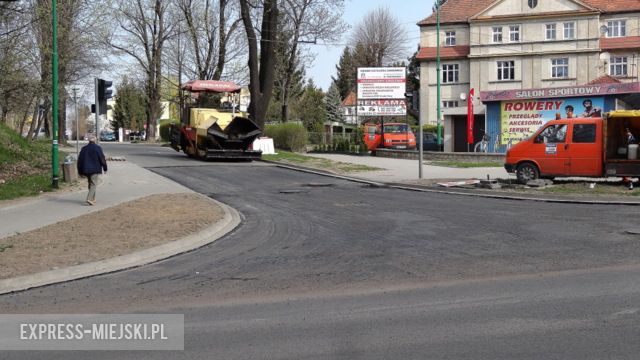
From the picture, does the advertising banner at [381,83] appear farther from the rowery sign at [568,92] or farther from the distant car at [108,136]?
the distant car at [108,136]

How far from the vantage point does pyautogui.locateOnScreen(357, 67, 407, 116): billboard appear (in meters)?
36.0

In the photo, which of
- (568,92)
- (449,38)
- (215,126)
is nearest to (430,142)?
(568,92)

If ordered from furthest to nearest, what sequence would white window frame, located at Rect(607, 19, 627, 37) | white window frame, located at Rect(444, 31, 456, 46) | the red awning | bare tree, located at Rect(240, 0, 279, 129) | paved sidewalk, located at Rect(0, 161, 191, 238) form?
1. white window frame, located at Rect(444, 31, 456, 46)
2. white window frame, located at Rect(607, 19, 627, 37)
3. bare tree, located at Rect(240, 0, 279, 129)
4. the red awning
5. paved sidewalk, located at Rect(0, 161, 191, 238)

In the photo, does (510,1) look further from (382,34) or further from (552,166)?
(552,166)

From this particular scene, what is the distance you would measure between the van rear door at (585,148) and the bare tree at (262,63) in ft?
60.0

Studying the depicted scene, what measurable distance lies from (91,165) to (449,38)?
5025cm

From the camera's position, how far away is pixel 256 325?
6.42 m

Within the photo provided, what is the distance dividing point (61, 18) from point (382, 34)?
193 feet

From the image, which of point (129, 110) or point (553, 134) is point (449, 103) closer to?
point (553, 134)

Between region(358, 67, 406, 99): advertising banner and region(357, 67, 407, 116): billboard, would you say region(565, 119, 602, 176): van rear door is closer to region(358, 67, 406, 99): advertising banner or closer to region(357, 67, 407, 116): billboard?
region(357, 67, 407, 116): billboard

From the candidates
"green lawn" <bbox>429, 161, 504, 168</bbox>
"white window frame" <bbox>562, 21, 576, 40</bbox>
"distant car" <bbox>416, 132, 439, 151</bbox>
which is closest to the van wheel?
"green lawn" <bbox>429, 161, 504, 168</bbox>

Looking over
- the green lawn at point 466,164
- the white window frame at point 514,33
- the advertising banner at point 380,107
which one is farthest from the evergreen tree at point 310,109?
the green lawn at point 466,164

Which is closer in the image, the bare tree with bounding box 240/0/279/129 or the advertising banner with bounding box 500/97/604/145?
the advertising banner with bounding box 500/97/604/145

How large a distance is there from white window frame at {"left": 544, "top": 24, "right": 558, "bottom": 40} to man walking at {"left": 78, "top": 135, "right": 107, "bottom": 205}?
48.2 metres
